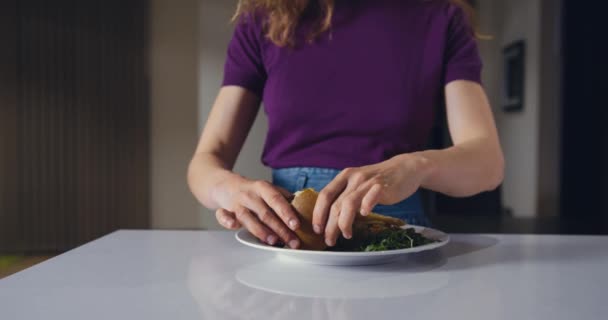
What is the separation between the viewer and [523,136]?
12.2ft

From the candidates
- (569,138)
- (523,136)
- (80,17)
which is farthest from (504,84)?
(80,17)

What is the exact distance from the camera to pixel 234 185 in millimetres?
821

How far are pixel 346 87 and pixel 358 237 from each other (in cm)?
52

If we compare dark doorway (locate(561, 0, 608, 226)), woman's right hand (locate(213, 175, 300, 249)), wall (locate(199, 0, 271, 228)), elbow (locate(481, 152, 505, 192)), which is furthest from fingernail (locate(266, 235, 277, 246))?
dark doorway (locate(561, 0, 608, 226))

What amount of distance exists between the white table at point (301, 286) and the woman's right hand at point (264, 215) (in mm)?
36

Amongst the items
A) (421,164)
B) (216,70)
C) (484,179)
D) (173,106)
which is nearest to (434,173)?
(421,164)

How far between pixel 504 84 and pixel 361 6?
3.09m

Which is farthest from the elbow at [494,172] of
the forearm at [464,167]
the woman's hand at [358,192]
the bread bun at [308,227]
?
the bread bun at [308,227]

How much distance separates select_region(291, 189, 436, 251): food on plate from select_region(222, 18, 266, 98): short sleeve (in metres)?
0.59

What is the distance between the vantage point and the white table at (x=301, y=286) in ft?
1.51

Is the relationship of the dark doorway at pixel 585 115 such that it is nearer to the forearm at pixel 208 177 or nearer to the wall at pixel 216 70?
the wall at pixel 216 70

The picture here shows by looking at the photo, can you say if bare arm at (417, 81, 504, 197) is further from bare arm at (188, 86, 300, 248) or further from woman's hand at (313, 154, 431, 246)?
bare arm at (188, 86, 300, 248)

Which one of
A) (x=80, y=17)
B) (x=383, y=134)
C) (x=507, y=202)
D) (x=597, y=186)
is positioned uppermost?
(x=80, y=17)

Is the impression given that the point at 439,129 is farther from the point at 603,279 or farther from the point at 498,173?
the point at 603,279
